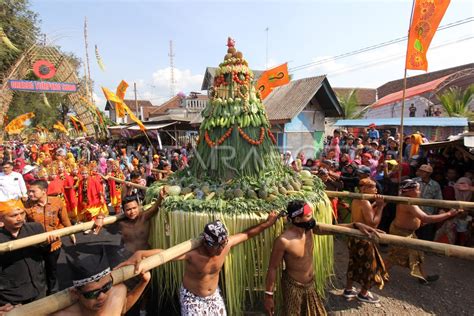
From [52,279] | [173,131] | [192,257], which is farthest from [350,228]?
[173,131]

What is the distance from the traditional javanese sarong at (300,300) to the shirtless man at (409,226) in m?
1.82

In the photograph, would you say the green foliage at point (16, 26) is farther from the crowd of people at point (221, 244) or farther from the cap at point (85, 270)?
the cap at point (85, 270)

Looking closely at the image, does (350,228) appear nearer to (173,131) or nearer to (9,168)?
(9,168)

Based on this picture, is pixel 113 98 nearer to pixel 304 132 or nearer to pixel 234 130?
pixel 234 130

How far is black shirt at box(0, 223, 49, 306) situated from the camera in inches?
116

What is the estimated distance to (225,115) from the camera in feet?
13.3

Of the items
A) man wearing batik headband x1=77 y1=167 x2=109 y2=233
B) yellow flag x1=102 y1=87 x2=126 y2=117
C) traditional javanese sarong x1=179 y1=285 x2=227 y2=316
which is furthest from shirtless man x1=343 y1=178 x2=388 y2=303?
yellow flag x1=102 y1=87 x2=126 y2=117

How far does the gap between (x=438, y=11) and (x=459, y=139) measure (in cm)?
237

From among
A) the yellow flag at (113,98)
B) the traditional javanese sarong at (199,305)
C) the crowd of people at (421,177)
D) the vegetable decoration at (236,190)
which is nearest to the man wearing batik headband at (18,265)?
the vegetable decoration at (236,190)

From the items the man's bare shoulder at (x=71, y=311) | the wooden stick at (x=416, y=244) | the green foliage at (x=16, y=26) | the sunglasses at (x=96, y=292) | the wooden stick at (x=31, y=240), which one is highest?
the green foliage at (x=16, y=26)

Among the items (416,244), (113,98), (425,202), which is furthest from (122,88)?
(416,244)

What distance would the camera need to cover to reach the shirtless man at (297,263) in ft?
9.66

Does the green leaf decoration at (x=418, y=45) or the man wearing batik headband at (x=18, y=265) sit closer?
the man wearing batik headband at (x=18, y=265)

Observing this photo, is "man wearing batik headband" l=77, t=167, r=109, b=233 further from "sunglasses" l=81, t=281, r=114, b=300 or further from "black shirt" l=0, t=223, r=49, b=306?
"sunglasses" l=81, t=281, r=114, b=300
